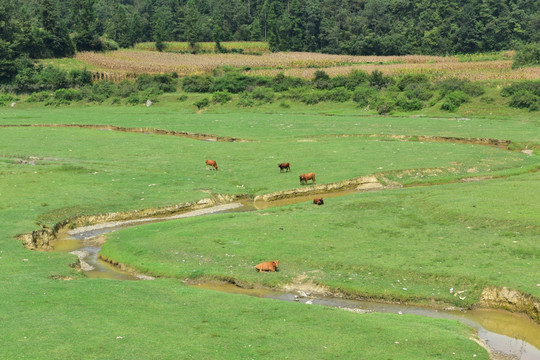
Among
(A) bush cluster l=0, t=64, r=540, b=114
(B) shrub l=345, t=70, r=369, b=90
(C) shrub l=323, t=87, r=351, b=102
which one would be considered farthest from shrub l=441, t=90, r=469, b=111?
(B) shrub l=345, t=70, r=369, b=90

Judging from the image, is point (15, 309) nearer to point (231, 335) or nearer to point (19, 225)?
point (231, 335)

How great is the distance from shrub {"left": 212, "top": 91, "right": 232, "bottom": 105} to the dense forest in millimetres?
50988

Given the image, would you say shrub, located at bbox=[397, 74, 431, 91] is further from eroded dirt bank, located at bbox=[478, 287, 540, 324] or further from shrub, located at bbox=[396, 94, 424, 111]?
eroded dirt bank, located at bbox=[478, 287, 540, 324]

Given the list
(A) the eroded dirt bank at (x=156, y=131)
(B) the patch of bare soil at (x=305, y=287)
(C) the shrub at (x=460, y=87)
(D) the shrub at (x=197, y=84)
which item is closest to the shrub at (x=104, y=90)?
(D) the shrub at (x=197, y=84)

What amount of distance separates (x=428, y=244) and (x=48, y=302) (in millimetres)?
15480

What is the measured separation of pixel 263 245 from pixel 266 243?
10.4 inches

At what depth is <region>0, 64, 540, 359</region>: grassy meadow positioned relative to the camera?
18.3 metres

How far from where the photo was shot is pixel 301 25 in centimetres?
18012

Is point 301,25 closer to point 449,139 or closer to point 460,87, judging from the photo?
point 460,87

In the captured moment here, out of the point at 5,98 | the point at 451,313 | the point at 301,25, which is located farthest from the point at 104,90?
the point at 301,25

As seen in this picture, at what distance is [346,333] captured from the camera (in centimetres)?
1881

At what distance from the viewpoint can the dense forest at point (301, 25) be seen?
13300 centimetres

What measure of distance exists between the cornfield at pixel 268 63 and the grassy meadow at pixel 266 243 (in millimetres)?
55593

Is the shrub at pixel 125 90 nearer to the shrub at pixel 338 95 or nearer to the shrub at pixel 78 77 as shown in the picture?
the shrub at pixel 78 77
